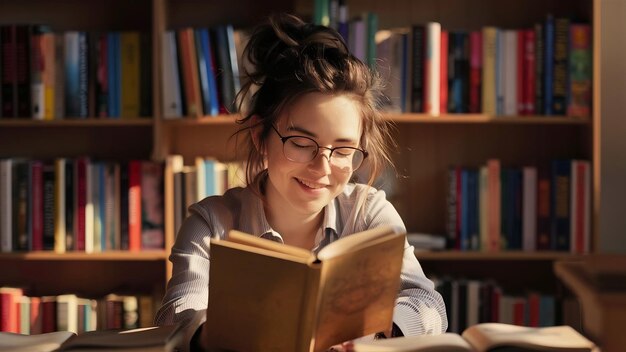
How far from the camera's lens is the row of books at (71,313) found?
2.92m

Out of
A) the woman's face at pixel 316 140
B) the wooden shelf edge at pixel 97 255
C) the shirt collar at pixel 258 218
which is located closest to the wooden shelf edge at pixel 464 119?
the wooden shelf edge at pixel 97 255

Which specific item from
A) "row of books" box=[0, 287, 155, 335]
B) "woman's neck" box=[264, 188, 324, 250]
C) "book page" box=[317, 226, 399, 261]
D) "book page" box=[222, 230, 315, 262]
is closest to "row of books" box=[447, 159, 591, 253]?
"row of books" box=[0, 287, 155, 335]

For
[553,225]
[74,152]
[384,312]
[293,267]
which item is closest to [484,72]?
[553,225]

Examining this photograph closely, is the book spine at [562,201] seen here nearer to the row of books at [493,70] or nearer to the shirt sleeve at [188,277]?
the row of books at [493,70]

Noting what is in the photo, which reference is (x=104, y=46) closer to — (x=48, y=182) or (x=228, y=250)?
(x=48, y=182)

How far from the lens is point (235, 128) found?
9.93 ft

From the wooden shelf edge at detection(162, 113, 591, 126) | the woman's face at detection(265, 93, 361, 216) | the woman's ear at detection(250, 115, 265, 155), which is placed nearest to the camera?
the woman's face at detection(265, 93, 361, 216)

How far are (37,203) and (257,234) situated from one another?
4.65 ft

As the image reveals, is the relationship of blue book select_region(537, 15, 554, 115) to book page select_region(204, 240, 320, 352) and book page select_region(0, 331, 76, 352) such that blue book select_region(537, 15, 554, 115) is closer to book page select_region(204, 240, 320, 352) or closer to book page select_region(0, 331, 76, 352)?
book page select_region(204, 240, 320, 352)

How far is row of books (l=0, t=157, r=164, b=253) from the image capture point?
2904 millimetres

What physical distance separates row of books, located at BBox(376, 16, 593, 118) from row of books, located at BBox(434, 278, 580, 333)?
58 cm

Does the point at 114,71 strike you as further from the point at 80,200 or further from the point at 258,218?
the point at 258,218

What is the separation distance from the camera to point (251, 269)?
3.84 feet

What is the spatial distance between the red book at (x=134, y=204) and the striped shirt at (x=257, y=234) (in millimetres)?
1135
